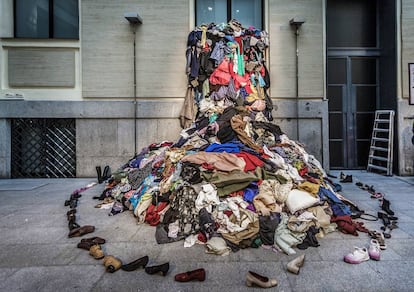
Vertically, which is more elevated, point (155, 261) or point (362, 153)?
point (362, 153)

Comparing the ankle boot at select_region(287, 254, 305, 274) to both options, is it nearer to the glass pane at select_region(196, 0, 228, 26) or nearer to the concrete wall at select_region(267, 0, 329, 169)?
the concrete wall at select_region(267, 0, 329, 169)

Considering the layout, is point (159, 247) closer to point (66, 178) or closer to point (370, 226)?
point (370, 226)

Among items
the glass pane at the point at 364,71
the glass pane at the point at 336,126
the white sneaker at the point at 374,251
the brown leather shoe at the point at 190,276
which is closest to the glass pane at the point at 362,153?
the glass pane at the point at 336,126

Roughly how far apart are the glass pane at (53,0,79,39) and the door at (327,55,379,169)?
7.49m

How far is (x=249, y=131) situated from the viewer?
6.59 metres

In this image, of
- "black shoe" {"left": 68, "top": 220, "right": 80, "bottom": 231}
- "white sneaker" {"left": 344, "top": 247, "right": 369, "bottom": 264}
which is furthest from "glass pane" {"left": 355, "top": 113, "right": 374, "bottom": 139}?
"black shoe" {"left": 68, "top": 220, "right": 80, "bottom": 231}

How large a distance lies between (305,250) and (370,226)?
1428 mm

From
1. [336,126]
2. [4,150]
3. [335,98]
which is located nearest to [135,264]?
[4,150]

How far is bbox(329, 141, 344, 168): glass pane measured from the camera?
880cm

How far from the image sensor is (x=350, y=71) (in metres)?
8.78

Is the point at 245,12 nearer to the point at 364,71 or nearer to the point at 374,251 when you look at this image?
the point at 364,71

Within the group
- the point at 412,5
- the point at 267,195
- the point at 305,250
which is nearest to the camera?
the point at 305,250

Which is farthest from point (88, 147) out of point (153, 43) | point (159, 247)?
point (159, 247)

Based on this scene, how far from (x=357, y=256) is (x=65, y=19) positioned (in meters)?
9.03
